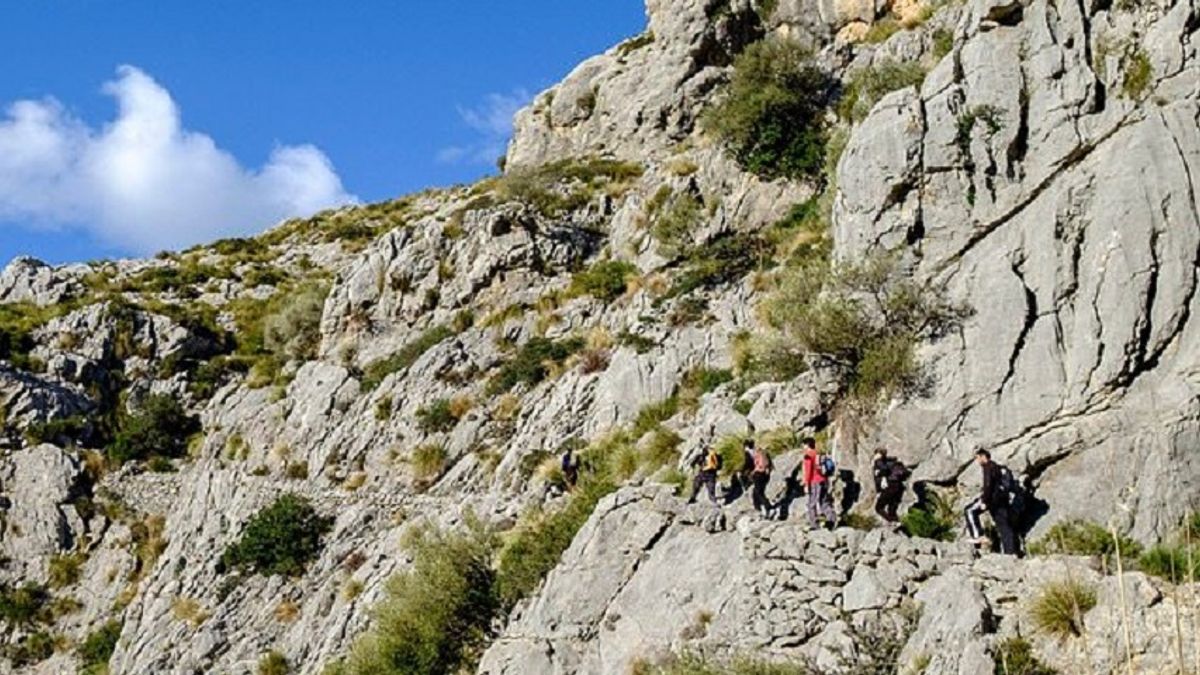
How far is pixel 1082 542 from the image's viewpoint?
18406mm

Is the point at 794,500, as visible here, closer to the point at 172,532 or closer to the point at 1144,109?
the point at 1144,109

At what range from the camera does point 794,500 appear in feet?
71.4

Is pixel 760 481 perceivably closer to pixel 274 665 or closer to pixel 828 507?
pixel 828 507

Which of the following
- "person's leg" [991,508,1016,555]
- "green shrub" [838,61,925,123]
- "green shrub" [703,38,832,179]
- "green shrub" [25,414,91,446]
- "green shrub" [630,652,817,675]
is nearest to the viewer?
"green shrub" [630,652,817,675]

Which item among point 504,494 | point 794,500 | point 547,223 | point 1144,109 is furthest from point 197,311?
point 1144,109

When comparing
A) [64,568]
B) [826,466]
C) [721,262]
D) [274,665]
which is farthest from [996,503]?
[64,568]

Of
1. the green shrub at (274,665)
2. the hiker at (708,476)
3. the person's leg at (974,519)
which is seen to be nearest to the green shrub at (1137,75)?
the person's leg at (974,519)

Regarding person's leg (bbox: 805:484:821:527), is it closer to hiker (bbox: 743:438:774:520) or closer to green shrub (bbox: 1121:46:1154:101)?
hiker (bbox: 743:438:774:520)

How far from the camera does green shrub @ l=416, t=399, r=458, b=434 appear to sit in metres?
35.9

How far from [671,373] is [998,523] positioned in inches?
498

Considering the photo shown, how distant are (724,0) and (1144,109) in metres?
30.7

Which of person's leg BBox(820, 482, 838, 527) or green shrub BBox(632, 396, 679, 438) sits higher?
green shrub BBox(632, 396, 679, 438)

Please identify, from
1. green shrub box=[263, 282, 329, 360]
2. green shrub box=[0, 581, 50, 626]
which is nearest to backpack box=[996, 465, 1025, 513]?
green shrub box=[263, 282, 329, 360]

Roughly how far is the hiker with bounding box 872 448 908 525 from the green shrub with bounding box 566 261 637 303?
18.3 meters
